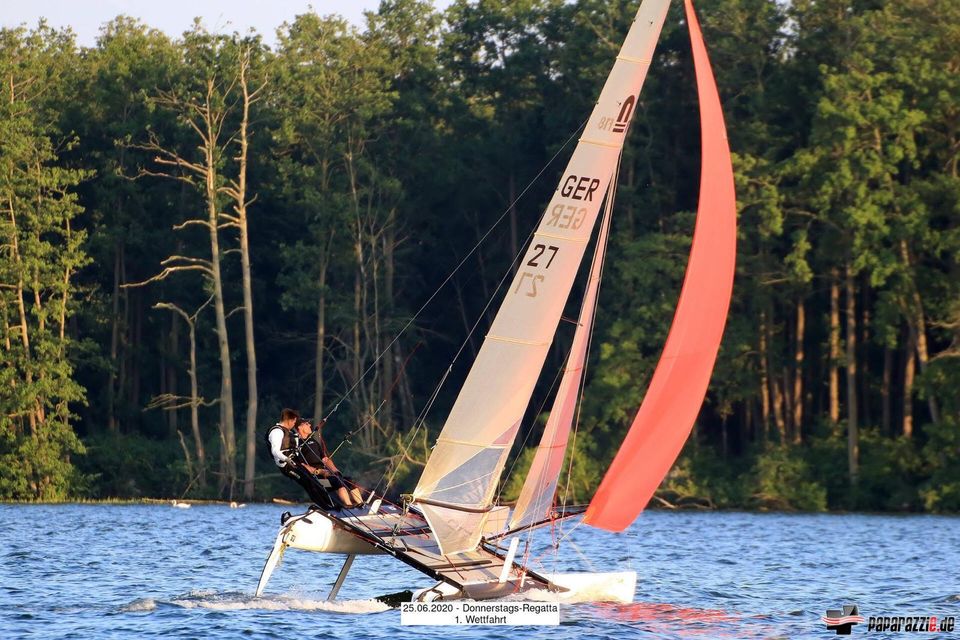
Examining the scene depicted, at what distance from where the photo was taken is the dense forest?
4078cm

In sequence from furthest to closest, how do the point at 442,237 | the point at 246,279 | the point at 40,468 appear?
the point at 442,237, the point at 246,279, the point at 40,468

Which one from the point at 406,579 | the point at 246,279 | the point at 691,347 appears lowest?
the point at 406,579

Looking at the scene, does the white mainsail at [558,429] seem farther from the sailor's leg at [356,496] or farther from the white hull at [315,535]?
the white hull at [315,535]

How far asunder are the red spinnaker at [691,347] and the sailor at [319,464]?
267 centimetres

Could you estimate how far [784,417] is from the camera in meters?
47.3

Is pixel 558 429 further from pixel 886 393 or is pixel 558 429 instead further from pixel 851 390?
pixel 886 393

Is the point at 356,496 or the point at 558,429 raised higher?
the point at 558,429

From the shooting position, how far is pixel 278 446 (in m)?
17.7

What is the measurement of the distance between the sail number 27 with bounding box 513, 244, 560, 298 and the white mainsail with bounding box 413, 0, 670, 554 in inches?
0.4

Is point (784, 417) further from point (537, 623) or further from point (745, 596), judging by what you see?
point (537, 623)

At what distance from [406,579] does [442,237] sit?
33.7 meters

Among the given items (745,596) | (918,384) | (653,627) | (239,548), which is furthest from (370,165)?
(653,627)

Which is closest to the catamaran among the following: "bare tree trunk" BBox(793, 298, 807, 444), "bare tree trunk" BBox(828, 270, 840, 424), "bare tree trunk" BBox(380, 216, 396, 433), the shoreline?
the shoreline
